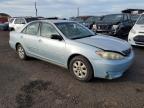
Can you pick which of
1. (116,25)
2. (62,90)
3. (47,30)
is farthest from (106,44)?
(116,25)

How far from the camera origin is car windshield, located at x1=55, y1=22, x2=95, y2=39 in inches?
233

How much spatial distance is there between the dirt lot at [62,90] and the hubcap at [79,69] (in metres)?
0.19

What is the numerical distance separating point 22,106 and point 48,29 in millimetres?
2797

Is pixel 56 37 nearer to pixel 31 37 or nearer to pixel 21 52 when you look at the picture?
pixel 31 37

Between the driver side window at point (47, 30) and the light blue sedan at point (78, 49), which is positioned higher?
the driver side window at point (47, 30)

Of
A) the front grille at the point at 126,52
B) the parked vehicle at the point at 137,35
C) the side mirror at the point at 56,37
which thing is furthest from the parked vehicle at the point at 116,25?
the side mirror at the point at 56,37

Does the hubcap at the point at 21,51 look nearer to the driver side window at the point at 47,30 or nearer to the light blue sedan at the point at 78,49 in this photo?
the light blue sedan at the point at 78,49

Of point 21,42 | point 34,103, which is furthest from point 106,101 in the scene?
point 21,42

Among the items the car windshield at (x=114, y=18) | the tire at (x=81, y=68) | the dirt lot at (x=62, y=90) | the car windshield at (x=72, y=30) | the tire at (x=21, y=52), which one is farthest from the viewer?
the car windshield at (x=114, y=18)

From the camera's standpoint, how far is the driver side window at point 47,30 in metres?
6.08

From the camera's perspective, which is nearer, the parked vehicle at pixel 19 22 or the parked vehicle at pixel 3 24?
the parked vehicle at pixel 19 22

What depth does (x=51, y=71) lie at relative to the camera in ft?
20.5

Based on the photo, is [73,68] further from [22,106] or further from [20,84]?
[22,106]

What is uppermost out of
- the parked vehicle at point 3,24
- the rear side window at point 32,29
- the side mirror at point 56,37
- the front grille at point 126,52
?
the rear side window at point 32,29
